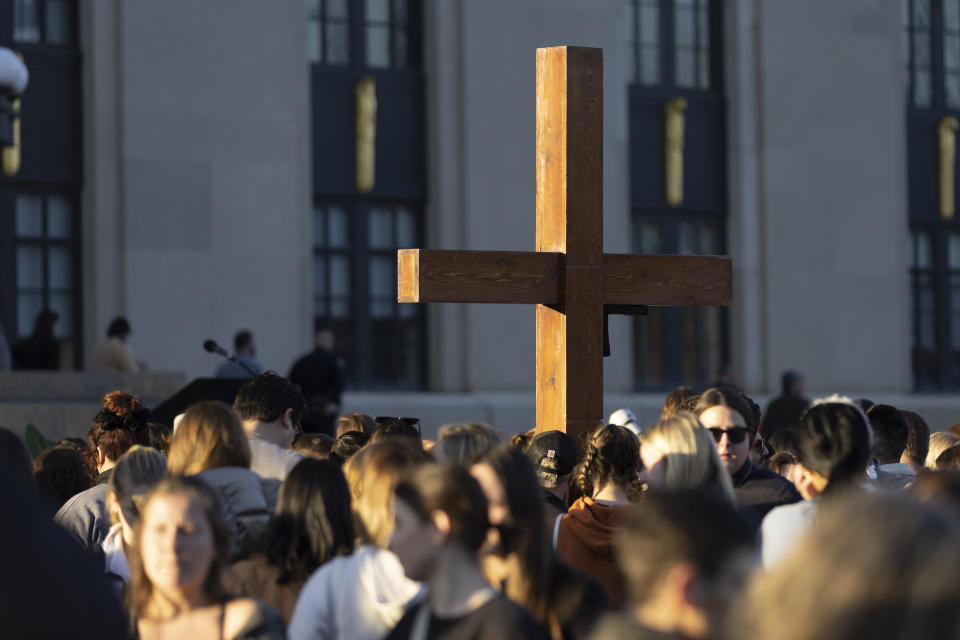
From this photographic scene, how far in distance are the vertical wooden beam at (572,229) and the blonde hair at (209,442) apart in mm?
2589

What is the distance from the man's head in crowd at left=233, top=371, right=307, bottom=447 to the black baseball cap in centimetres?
106

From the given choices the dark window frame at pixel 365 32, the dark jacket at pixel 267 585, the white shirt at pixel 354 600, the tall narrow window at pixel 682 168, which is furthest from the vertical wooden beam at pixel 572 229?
the tall narrow window at pixel 682 168

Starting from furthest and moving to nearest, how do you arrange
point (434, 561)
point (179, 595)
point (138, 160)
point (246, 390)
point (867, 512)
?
point (138, 160)
point (246, 390)
point (179, 595)
point (434, 561)
point (867, 512)

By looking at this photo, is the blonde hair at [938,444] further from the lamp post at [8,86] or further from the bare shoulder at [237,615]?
the lamp post at [8,86]

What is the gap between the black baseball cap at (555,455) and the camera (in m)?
6.25

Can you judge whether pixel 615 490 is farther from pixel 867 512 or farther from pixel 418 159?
pixel 418 159

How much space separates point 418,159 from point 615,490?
12.0 metres

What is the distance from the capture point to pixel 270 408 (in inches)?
233

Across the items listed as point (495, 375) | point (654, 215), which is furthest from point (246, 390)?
point (654, 215)

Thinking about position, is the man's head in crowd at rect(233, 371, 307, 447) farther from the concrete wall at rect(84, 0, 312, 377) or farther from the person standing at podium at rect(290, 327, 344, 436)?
the concrete wall at rect(84, 0, 312, 377)

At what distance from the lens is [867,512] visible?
1899 millimetres

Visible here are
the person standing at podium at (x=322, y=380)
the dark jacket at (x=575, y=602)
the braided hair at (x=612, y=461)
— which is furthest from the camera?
the person standing at podium at (x=322, y=380)

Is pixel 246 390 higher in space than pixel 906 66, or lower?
lower

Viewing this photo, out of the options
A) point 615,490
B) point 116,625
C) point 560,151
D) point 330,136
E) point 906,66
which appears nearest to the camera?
point 116,625
